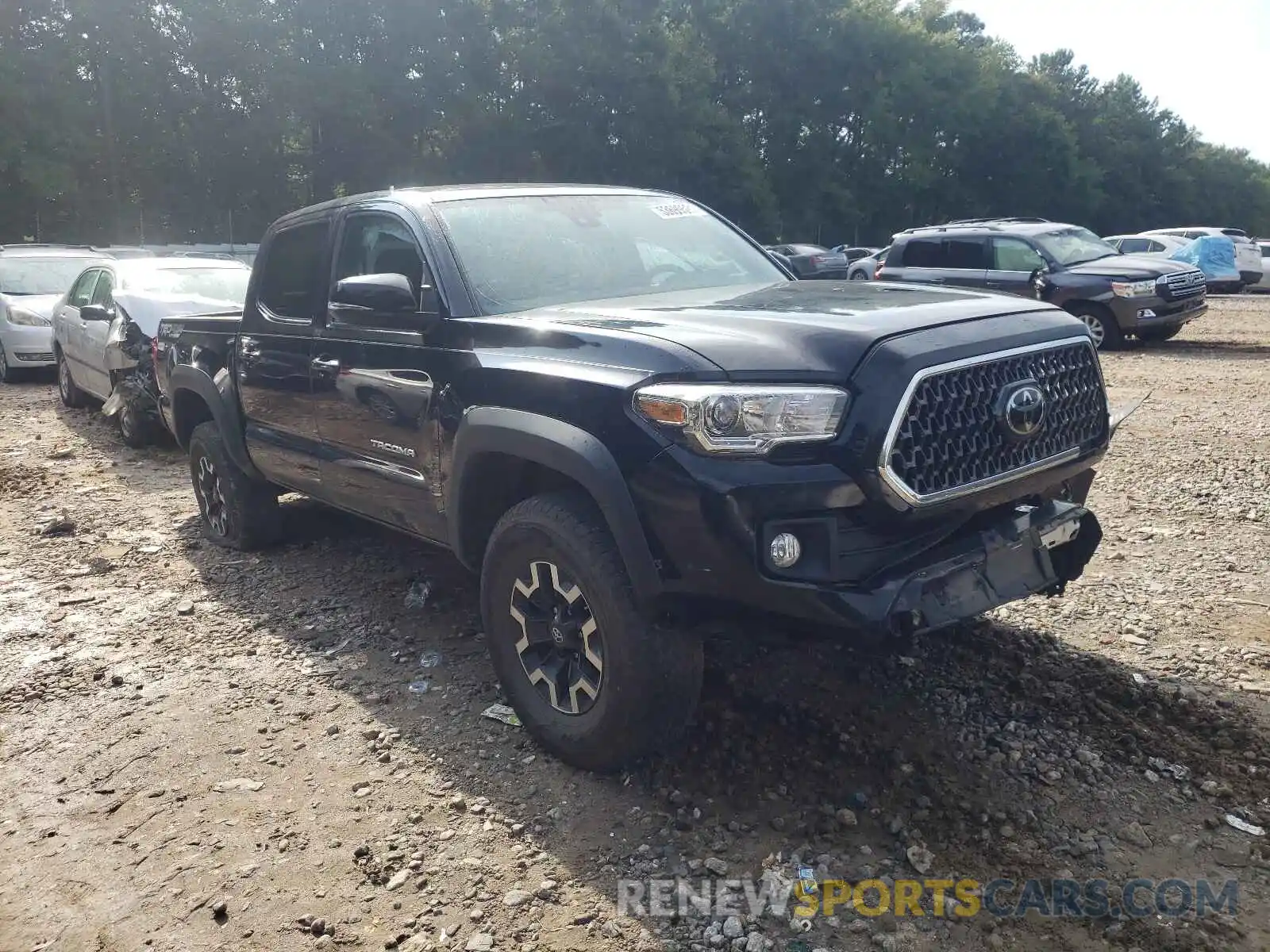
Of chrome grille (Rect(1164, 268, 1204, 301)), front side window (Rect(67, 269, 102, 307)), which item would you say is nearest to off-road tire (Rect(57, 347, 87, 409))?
front side window (Rect(67, 269, 102, 307))

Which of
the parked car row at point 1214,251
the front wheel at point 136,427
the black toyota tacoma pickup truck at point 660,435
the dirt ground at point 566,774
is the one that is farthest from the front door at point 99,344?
the parked car row at point 1214,251

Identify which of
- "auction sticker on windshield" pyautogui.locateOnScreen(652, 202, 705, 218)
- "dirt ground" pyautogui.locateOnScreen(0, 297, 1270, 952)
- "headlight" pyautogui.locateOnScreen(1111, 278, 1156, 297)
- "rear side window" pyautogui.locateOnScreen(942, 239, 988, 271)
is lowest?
"dirt ground" pyautogui.locateOnScreen(0, 297, 1270, 952)

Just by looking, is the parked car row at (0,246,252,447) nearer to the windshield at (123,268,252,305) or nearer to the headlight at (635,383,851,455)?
the windshield at (123,268,252,305)

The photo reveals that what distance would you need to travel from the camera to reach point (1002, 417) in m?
3.12

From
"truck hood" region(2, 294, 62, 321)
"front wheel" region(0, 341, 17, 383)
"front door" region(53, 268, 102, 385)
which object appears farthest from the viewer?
"front wheel" region(0, 341, 17, 383)

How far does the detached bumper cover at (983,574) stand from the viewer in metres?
2.81

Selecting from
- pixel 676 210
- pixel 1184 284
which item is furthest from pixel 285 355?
pixel 1184 284

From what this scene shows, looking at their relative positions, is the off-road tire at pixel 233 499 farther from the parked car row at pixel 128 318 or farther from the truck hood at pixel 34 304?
the truck hood at pixel 34 304

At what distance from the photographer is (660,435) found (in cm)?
294

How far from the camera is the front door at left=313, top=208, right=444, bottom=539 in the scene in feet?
13.0

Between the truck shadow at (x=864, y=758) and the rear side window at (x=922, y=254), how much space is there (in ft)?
38.9

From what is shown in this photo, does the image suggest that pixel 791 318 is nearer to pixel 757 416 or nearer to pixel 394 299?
pixel 757 416

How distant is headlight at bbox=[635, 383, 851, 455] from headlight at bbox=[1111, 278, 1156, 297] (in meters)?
12.2

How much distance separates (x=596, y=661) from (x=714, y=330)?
107 centimetres
